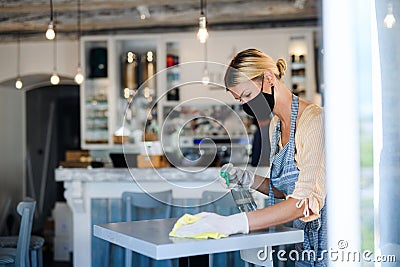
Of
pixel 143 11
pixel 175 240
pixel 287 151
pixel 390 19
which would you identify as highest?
pixel 143 11

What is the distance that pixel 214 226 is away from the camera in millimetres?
1969

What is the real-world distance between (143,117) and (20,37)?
2014mm

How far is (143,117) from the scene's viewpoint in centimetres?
693

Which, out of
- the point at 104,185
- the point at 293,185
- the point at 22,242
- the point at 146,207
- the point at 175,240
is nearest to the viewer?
the point at 175,240

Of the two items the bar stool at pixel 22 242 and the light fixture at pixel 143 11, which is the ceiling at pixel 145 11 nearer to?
the light fixture at pixel 143 11

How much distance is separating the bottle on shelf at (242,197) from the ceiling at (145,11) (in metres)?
3.55

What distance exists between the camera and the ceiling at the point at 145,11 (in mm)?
5965

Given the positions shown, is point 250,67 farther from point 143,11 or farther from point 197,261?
point 143,11

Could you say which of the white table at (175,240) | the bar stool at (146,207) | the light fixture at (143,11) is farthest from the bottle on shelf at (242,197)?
the light fixture at (143,11)

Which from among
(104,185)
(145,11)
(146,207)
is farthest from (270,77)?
(145,11)

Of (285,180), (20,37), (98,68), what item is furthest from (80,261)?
(20,37)

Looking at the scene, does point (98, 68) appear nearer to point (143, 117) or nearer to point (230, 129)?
point (143, 117)

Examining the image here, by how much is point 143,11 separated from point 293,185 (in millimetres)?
4318

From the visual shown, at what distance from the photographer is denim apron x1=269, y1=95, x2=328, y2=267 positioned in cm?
243
